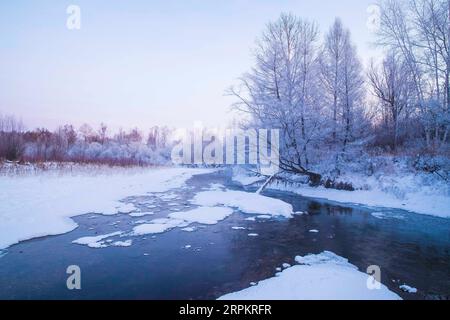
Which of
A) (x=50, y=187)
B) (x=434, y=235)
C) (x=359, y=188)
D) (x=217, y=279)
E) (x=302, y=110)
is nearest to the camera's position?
(x=217, y=279)

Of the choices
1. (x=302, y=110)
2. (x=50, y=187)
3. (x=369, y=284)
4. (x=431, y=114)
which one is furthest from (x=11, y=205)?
(x=431, y=114)

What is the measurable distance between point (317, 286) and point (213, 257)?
2.32 m

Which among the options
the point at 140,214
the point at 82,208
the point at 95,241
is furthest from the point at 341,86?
the point at 95,241

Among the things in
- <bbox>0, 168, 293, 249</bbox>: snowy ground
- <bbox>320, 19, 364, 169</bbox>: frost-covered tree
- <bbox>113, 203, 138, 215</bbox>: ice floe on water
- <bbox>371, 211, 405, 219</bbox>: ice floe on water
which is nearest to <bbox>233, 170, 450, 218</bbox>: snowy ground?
<bbox>371, 211, 405, 219</bbox>: ice floe on water

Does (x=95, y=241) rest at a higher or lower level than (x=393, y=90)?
lower

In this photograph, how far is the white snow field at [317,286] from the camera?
4.24 meters

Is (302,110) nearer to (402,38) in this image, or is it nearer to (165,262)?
(402,38)

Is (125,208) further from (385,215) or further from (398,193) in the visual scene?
(398,193)

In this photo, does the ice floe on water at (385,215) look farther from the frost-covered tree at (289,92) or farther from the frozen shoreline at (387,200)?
the frost-covered tree at (289,92)

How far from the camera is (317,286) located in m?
4.54

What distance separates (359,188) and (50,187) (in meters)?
14.5

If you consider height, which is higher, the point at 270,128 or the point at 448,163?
the point at 270,128

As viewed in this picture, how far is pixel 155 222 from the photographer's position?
349 inches

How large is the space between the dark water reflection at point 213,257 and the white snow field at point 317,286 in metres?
0.29
